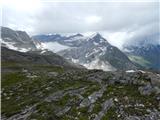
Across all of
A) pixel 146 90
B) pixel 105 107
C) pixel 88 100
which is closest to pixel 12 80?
pixel 88 100

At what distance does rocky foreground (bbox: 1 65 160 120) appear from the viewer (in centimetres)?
4078

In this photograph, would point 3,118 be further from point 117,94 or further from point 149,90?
point 149,90

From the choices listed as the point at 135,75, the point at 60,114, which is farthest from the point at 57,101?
the point at 135,75

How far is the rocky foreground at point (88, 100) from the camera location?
4078 cm

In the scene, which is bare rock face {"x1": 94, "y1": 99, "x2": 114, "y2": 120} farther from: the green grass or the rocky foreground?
the green grass

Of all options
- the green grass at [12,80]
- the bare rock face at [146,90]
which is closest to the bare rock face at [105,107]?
the bare rock face at [146,90]

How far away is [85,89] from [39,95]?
26.9ft

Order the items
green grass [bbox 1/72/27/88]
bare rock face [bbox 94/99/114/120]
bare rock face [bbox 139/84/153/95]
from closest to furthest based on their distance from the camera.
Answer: bare rock face [bbox 94/99/114/120]
bare rock face [bbox 139/84/153/95]
green grass [bbox 1/72/27/88]

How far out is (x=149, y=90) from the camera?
48.4 metres

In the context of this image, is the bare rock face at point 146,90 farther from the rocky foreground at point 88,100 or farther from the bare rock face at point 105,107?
the bare rock face at point 105,107

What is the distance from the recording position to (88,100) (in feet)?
152

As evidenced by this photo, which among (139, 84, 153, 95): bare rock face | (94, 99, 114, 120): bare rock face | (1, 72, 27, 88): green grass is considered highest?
(139, 84, 153, 95): bare rock face

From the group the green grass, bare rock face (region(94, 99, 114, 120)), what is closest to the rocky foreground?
bare rock face (region(94, 99, 114, 120))

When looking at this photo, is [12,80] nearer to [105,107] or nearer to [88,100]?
[88,100]
